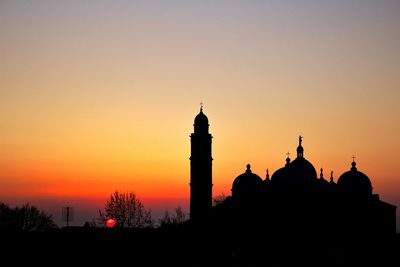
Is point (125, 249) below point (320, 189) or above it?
below

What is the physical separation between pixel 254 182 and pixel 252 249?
9110 millimetres

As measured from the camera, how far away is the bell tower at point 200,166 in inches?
2820

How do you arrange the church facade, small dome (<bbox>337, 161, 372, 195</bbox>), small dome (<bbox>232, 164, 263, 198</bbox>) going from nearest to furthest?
1. the church facade
2. small dome (<bbox>232, 164, 263, 198</bbox>)
3. small dome (<bbox>337, 161, 372, 195</bbox>)

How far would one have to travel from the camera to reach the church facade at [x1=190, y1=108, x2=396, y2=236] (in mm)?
68375

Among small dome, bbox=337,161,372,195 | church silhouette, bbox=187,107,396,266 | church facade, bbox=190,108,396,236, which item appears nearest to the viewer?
church silhouette, bbox=187,107,396,266

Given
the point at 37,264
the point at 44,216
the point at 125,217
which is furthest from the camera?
the point at 44,216

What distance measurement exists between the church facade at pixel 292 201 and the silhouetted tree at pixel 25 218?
45602mm

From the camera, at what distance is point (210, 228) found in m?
66.4

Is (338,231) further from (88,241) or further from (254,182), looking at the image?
(88,241)

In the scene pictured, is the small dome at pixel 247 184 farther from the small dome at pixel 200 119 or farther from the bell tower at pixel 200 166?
the small dome at pixel 200 119

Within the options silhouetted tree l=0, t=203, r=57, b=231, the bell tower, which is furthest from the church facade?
silhouetted tree l=0, t=203, r=57, b=231

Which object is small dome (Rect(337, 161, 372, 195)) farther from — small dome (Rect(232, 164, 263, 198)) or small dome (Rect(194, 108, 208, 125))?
small dome (Rect(194, 108, 208, 125))

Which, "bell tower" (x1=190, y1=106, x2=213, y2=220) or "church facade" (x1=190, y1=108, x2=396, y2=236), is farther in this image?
"bell tower" (x1=190, y1=106, x2=213, y2=220)

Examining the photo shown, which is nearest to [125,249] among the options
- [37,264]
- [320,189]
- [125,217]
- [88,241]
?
[88,241]
